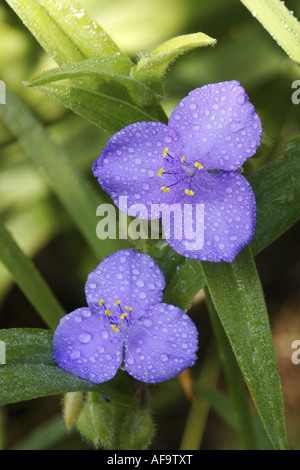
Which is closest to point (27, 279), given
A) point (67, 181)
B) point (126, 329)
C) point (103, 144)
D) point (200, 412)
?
point (67, 181)

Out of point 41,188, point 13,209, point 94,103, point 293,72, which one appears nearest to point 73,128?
point 41,188

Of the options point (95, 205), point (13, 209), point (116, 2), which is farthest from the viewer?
point (13, 209)

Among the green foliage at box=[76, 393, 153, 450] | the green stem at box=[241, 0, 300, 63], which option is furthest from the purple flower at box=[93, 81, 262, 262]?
the green foliage at box=[76, 393, 153, 450]

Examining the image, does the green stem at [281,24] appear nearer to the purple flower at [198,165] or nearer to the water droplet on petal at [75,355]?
the purple flower at [198,165]

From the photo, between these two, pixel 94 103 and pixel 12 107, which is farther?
pixel 12 107

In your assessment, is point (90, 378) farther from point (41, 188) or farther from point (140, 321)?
point (41, 188)

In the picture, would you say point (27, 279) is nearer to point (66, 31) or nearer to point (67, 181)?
point (67, 181)
